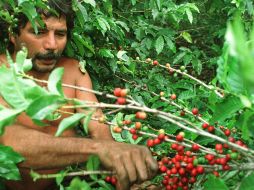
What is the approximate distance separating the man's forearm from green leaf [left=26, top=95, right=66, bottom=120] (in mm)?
527

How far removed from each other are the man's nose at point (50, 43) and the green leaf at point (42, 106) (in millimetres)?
1674

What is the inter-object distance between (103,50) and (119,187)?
180 centimetres

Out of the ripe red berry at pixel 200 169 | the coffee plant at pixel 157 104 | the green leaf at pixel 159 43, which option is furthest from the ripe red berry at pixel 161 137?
the green leaf at pixel 159 43

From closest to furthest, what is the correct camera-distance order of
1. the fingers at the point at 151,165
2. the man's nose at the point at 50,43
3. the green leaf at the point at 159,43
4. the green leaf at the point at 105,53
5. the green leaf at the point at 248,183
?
1. the green leaf at the point at 248,183
2. the fingers at the point at 151,165
3. the man's nose at the point at 50,43
4. the green leaf at the point at 105,53
5. the green leaf at the point at 159,43

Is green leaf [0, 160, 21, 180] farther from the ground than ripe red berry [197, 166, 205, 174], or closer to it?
closer to it

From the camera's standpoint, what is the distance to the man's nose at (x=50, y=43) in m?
2.78

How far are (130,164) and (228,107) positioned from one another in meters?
0.39

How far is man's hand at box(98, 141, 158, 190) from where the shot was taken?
4.84 ft

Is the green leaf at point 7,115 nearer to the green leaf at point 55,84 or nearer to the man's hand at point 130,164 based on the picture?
the green leaf at point 55,84

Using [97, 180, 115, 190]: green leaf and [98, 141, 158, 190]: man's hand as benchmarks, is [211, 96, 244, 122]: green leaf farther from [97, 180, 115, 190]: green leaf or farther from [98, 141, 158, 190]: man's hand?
[97, 180, 115, 190]: green leaf

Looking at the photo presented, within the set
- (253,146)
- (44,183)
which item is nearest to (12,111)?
(253,146)

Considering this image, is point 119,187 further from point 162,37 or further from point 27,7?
point 162,37

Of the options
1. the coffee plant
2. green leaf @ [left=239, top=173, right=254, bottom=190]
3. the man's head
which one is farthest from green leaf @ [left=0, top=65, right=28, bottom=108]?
the man's head

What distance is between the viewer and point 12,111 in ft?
3.79
